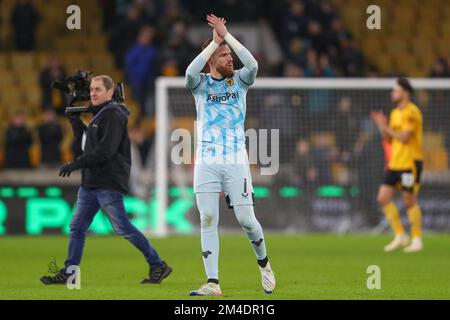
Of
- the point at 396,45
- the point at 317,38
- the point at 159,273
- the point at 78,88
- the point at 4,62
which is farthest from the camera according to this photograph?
the point at 396,45

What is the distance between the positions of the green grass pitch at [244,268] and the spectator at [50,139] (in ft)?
6.83

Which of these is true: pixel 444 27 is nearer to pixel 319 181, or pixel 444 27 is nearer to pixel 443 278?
pixel 319 181

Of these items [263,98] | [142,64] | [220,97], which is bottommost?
[220,97]

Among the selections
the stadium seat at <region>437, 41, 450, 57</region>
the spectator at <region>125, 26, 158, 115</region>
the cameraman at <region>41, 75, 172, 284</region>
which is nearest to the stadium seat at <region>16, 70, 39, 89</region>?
the spectator at <region>125, 26, 158, 115</region>

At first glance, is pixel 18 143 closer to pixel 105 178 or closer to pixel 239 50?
pixel 105 178

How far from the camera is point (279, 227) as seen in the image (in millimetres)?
20109

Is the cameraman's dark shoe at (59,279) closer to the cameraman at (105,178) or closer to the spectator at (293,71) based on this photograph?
the cameraman at (105,178)

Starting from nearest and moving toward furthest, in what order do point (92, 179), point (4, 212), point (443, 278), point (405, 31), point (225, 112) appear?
point (225, 112)
point (92, 179)
point (443, 278)
point (4, 212)
point (405, 31)

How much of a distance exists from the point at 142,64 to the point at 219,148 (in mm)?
12144

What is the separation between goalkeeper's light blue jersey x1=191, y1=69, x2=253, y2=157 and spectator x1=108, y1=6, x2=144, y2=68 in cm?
1265

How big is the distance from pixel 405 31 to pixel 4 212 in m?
10.3

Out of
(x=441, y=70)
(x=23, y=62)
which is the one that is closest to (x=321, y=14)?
(x=441, y=70)

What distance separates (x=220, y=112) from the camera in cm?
1007

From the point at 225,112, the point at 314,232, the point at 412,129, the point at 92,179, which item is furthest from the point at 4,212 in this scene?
the point at 225,112
